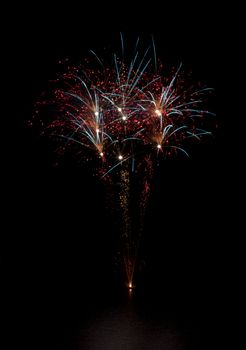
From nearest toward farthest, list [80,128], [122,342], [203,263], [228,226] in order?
[122,342] < [80,128] < [203,263] < [228,226]

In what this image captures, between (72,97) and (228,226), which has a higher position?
(72,97)

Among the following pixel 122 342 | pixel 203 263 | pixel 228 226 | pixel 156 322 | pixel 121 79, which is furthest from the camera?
pixel 228 226

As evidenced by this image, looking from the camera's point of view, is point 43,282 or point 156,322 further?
point 43,282

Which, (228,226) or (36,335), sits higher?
(228,226)

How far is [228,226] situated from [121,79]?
6367mm

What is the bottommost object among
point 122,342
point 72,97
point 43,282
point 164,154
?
point 122,342

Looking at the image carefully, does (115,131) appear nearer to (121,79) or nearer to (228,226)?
(121,79)

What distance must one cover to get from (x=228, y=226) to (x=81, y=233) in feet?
14.0

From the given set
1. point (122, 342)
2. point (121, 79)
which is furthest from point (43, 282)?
point (121, 79)

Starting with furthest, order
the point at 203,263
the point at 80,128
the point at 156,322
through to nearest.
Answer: the point at 203,263 < the point at 80,128 < the point at 156,322

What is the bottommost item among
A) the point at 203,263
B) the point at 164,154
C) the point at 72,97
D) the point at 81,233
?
the point at 203,263

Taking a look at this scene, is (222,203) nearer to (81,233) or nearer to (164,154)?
(164,154)

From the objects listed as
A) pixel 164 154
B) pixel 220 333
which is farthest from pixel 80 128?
pixel 220 333

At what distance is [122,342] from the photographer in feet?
24.3
